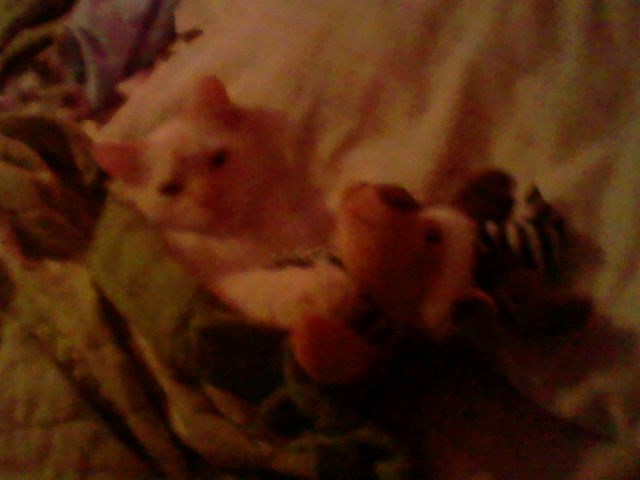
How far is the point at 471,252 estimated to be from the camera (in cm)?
49

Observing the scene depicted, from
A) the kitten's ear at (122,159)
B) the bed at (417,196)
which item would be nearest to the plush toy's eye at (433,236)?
the bed at (417,196)

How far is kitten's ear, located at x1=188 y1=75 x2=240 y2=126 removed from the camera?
2.14 ft

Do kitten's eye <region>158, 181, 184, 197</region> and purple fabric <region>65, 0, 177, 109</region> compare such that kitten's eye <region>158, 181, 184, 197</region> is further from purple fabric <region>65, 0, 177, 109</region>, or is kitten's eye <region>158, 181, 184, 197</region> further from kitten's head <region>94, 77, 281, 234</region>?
purple fabric <region>65, 0, 177, 109</region>

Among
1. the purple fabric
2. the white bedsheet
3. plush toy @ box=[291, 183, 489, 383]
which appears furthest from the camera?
the purple fabric

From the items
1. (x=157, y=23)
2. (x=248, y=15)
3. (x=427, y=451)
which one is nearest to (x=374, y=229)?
(x=427, y=451)

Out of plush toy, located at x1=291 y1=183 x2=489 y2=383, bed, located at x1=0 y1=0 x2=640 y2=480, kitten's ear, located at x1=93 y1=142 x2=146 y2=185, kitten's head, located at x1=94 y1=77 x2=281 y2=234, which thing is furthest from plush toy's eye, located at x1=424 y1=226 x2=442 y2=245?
kitten's ear, located at x1=93 y1=142 x2=146 y2=185

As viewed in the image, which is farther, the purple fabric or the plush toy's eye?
the purple fabric

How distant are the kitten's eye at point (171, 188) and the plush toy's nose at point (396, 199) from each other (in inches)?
10.2

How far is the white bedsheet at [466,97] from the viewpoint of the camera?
56 cm

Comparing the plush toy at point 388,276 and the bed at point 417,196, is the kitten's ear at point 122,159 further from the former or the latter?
the plush toy at point 388,276

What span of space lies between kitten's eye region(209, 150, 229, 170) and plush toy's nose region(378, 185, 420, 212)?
22 centimetres

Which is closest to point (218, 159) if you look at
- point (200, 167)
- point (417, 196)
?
point (200, 167)

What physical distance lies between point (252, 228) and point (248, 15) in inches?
13.1

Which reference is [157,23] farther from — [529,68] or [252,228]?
[529,68]
